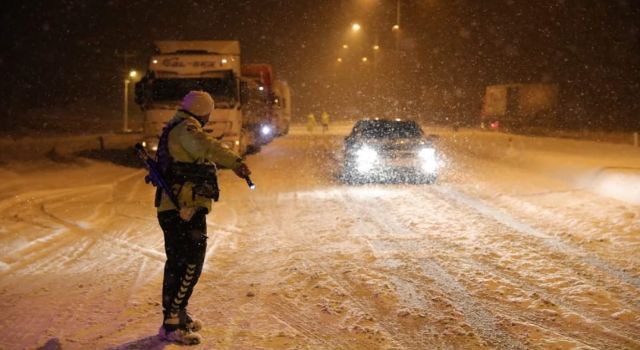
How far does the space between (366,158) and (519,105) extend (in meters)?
33.4

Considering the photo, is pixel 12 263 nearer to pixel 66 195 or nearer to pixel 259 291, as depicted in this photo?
pixel 259 291

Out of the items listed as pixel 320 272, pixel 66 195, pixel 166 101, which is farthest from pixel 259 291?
pixel 166 101

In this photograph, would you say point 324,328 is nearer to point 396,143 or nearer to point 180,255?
point 180,255

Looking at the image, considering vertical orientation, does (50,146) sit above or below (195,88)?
below

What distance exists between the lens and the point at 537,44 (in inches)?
2063

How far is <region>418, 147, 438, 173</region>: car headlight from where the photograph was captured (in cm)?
1310

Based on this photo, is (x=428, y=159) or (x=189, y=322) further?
(x=428, y=159)

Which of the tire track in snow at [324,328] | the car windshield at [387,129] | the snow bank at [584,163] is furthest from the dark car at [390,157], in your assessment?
the tire track in snow at [324,328]

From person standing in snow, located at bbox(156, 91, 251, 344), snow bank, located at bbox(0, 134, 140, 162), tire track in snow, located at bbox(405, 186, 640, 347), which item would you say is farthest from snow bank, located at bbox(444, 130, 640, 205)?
snow bank, located at bbox(0, 134, 140, 162)

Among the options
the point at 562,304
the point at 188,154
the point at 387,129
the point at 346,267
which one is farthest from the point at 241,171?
the point at 387,129

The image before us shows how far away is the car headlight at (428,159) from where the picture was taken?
1310 cm

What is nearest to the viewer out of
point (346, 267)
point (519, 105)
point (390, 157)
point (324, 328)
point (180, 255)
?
point (180, 255)

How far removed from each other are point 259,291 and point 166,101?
11642 mm

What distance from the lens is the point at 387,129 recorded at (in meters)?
14.1
